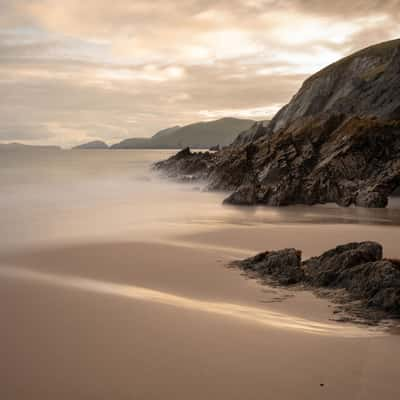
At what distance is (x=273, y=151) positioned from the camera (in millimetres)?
26531

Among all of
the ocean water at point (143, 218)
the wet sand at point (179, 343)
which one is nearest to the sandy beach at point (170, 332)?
the wet sand at point (179, 343)

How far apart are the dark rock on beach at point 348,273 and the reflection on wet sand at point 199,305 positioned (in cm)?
62

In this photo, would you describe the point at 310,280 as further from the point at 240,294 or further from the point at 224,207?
the point at 224,207

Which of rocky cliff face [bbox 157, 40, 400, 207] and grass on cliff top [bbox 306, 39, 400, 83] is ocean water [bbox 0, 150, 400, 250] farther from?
grass on cliff top [bbox 306, 39, 400, 83]

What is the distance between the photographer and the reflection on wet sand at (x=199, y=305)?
549 cm

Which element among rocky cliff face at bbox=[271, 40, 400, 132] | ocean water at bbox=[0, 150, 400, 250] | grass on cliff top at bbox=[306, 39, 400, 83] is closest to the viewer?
ocean water at bbox=[0, 150, 400, 250]

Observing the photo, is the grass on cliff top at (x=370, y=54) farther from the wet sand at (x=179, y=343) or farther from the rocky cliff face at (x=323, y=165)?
the wet sand at (x=179, y=343)

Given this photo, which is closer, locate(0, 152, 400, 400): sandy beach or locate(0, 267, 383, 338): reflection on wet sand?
locate(0, 152, 400, 400): sandy beach

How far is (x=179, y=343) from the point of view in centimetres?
512

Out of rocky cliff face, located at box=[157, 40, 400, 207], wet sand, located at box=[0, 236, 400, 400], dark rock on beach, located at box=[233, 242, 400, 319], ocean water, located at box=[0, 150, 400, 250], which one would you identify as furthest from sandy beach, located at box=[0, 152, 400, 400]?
rocky cliff face, located at box=[157, 40, 400, 207]

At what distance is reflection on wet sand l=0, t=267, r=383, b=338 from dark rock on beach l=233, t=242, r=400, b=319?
0.62 m

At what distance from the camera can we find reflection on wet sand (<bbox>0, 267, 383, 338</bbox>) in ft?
18.0

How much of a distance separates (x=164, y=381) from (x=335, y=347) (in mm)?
1867

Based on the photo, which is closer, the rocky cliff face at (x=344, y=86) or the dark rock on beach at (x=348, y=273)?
the dark rock on beach at (x=348, y=273)
